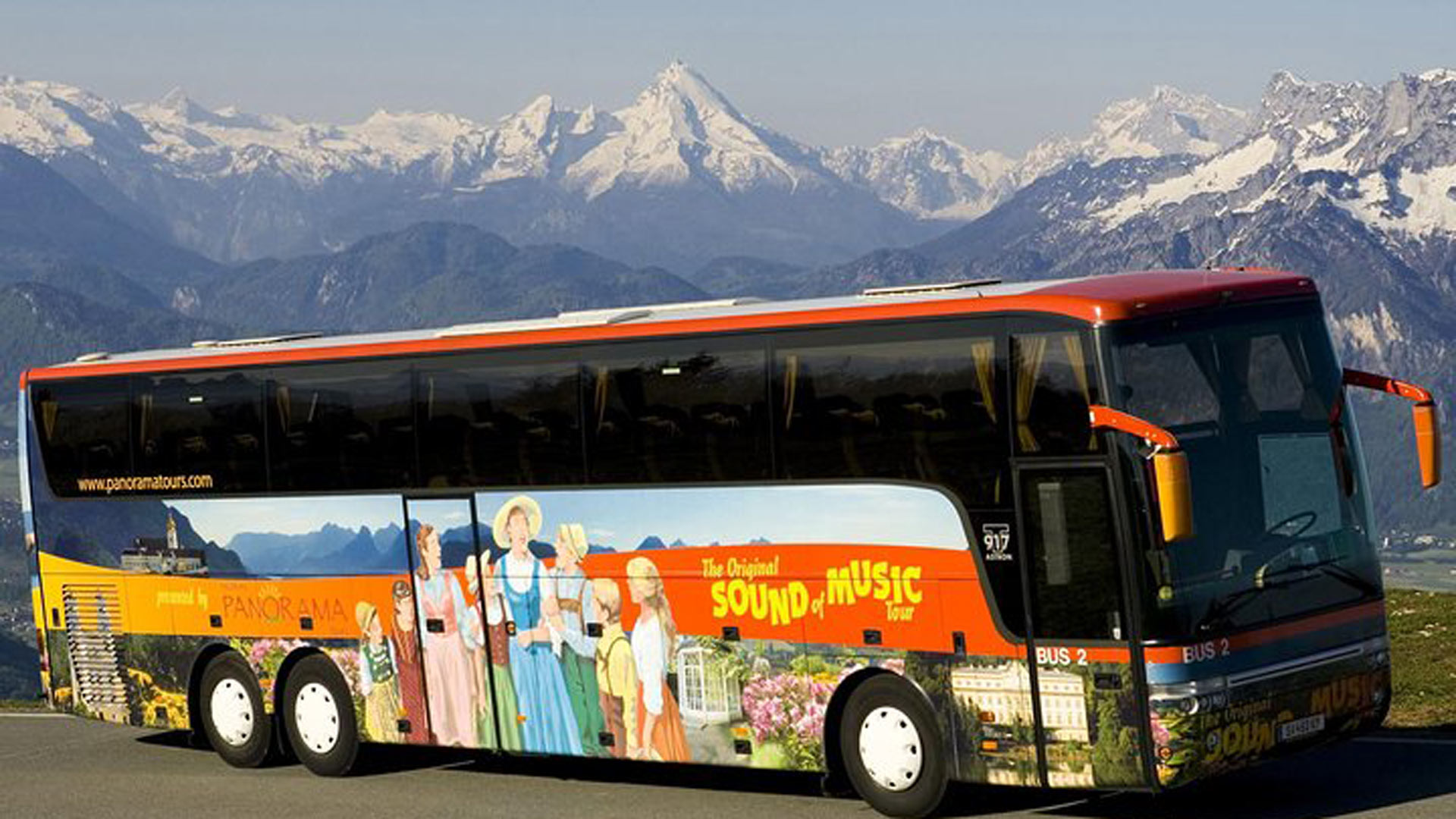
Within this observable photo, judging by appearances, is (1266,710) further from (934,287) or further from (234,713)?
(234,713)

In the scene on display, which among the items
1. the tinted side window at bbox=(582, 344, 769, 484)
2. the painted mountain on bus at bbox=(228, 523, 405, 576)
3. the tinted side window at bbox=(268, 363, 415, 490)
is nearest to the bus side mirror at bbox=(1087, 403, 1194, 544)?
the tinted side window at bbox=(582, 344, 769, 484)

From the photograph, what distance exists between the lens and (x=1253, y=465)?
55.1 feet

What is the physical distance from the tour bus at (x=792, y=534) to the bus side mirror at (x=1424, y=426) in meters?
0.04

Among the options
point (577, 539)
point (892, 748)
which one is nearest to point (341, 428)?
point (577, 539)

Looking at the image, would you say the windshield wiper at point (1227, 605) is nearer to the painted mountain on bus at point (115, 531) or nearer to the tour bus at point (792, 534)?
the tour bus at point (792, 534)

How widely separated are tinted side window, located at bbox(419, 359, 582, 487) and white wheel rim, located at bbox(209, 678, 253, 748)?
373 cm

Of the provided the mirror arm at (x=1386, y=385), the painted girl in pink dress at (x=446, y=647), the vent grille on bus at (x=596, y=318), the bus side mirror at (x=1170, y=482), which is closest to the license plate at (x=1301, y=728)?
the bus side mirror at (x=1170, y=482)

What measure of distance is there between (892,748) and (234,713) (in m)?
8.06

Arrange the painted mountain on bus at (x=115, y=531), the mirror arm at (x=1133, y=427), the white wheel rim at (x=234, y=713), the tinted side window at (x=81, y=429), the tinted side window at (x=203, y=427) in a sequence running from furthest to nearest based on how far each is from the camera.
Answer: the tinted side window at (x=81, y=429) < the white wheel rim at (x=234, y=713) < the painted mountain on bus at (x=115, y=531) < the tinted side window at (x=203, y=427) < the mirror arm at (x=1133, y=427)

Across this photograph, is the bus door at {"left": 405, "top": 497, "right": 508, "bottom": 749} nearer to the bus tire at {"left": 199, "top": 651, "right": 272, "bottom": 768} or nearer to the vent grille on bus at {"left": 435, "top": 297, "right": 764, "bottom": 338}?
the vent grille on bus at {"left": 435, "top": 297, "right": 764, "bottom": 338}

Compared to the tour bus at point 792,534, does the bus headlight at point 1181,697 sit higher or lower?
lower

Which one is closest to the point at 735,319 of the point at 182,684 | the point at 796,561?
the point at 796,561

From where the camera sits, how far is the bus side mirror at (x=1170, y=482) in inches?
607

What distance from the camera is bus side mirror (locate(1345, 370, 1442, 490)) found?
56.3 ft
